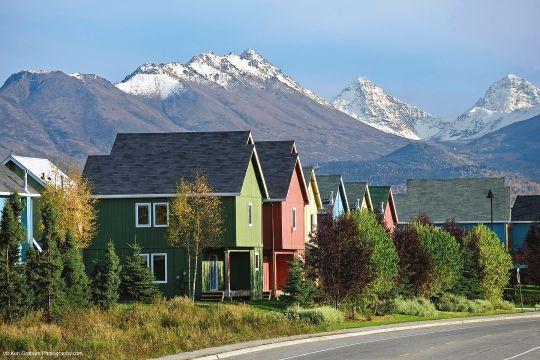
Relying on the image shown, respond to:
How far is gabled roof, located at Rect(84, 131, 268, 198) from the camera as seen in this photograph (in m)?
66.6

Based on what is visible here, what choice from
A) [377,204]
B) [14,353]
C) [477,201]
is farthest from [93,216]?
[477,201]

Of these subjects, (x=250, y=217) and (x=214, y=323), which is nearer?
(x=214, y=323)

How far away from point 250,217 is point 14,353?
34.1m

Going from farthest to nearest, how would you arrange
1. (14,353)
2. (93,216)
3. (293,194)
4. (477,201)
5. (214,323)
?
(477,201) → (293,194) → (93,216) → (214,323) → (14,353)

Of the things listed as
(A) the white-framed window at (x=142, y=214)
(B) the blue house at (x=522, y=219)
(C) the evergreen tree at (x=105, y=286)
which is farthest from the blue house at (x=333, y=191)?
(B) the blue house at (x=522, y=219)

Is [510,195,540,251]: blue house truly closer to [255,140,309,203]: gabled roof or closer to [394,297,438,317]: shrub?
[255,140,309,203]: gabled roof

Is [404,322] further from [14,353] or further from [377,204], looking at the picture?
[377,204]

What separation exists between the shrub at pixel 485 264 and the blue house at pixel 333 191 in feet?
41.3

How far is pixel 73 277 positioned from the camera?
49.0m

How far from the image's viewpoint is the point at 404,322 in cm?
5594

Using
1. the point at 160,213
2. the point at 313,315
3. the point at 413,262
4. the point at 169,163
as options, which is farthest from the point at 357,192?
the point at 313,315

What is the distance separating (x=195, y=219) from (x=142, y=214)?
433 centimetres

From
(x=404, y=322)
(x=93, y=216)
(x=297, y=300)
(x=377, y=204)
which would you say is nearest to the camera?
(x=404, y=322)

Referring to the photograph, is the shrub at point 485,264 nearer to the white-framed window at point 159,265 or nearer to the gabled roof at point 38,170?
the white-framed window at point 159,265
